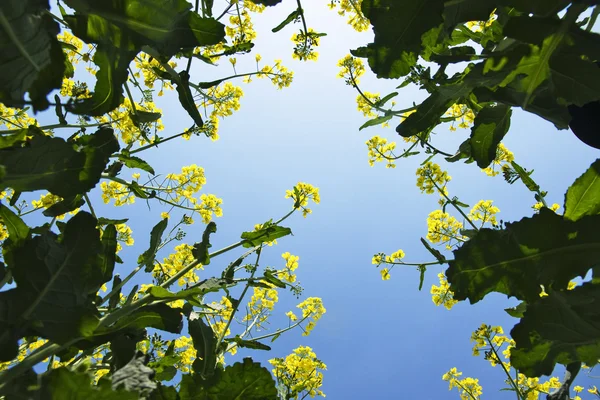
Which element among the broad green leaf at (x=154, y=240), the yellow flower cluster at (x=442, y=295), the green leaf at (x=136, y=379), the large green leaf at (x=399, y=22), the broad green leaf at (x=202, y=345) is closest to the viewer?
the green leaf at (x=136, y=379)

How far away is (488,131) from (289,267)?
95.0 inches

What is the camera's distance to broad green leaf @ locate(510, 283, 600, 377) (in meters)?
1.33

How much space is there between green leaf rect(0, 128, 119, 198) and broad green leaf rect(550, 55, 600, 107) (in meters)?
1.49

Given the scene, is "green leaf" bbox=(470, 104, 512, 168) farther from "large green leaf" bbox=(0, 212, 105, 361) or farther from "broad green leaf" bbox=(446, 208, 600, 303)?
"large green leaf" bbox=(0, 212, 105, 361)

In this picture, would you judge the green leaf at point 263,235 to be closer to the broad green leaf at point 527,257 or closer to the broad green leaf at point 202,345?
the broad green leaf at point 202,345

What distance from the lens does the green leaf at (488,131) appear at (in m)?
1.72

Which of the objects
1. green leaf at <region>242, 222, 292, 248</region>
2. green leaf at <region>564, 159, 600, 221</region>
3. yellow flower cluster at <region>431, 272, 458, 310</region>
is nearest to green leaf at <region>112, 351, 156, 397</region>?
green leaf at <region>242, 222, 292, 248</region>

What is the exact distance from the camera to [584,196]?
1.38 meters

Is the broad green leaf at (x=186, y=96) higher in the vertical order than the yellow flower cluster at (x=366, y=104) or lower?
lower

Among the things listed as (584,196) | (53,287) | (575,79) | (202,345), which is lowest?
(53,287)

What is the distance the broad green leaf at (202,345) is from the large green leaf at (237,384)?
49cm

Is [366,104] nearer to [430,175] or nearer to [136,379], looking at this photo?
[430,175]

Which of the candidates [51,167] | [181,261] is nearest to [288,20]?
[51,167]

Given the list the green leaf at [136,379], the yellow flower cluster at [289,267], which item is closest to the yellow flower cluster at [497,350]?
the yellow flower cluster at [289,267]
